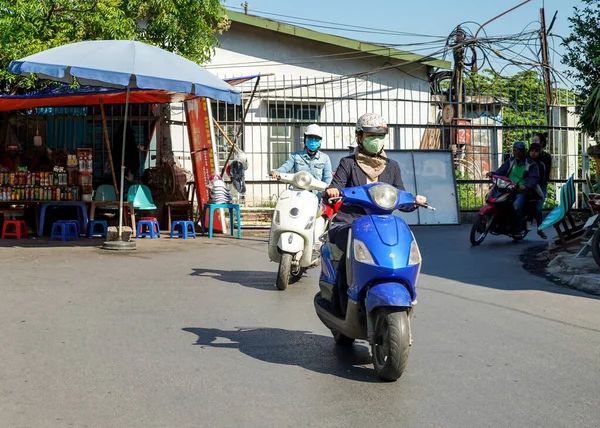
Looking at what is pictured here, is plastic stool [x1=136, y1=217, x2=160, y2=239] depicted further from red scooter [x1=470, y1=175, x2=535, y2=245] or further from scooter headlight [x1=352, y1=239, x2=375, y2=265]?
scooter headlight [x1=352, y1=239, x2=375, y2=265]

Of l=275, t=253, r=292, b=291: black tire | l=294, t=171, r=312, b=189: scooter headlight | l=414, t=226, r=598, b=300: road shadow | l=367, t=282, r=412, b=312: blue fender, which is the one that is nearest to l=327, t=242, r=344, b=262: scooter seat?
l=367, t=282, r=412, b=312: blue fender

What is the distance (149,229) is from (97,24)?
3.67 metres

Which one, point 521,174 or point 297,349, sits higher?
point 521,174

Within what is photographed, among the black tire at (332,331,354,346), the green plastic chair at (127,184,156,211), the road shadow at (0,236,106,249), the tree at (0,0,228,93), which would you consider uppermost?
the tree at (0,0,228,93)

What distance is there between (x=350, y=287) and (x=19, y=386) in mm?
2082

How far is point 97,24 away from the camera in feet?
49.1

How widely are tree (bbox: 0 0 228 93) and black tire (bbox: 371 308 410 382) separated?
35.1 feet

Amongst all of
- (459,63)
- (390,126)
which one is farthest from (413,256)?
(459,63)

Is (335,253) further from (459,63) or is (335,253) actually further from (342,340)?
(459,63)

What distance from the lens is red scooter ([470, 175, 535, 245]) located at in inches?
563

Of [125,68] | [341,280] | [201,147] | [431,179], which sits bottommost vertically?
[341,280]

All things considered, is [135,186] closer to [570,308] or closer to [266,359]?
[570,308]

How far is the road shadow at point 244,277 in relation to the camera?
9523mm

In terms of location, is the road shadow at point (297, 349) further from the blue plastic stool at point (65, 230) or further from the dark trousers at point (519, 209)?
the dark trousers at point (519, 209)
